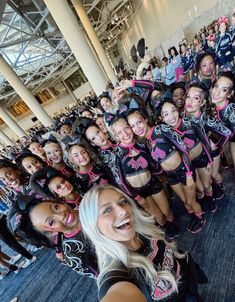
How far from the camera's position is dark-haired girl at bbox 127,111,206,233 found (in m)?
2.44

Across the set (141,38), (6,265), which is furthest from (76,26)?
(141,38)

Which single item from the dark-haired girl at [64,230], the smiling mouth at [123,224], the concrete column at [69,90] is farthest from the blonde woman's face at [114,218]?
the concrete column at [69,90]

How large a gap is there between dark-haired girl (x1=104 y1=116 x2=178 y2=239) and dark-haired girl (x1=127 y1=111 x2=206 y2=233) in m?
0.10

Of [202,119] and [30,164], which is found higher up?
[30,164]

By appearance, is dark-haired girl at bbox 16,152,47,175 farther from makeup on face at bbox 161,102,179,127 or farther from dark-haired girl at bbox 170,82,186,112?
dark-haired girl at bbox 170,82,186,112

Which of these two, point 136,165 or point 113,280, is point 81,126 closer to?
point 136,165

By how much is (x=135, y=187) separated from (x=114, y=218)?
1.56 meters

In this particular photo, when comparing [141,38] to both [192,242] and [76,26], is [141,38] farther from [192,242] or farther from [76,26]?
[192,242]

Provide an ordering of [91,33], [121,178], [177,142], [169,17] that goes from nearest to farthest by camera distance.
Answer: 1. [177,142]
2. [121,178]
3. [169,17]
4. [91,33]

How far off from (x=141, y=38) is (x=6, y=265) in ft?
68.5

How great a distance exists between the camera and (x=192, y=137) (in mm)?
2570

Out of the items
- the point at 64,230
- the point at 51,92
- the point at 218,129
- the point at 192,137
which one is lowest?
the point at 51,92

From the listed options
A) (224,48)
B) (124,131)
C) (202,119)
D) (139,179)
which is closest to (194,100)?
(202,119)

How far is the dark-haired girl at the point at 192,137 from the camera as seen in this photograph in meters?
2.48
